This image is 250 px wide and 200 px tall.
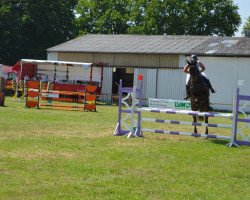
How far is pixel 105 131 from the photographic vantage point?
53.5 ft

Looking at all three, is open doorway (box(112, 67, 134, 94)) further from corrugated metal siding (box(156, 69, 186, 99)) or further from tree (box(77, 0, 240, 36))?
tree (box(77, 0, 240, 36))

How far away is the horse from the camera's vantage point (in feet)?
50.6

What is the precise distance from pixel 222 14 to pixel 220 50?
25249 millimetres

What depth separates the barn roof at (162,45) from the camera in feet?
134

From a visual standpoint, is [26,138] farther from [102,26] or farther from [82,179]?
[102,26]

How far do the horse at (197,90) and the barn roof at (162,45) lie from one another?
24005 mm

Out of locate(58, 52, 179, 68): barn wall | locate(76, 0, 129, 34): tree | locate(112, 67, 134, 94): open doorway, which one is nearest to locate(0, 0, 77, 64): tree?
locate(76, 0, 129, 34): tree

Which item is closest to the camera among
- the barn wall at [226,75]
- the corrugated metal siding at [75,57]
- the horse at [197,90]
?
the horse at [197,90]

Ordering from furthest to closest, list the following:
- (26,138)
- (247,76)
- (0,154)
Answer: (247,76)
(26,138)
(0,154)

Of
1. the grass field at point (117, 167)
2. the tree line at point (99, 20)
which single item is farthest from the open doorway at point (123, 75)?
the grass field at point (117, 167)

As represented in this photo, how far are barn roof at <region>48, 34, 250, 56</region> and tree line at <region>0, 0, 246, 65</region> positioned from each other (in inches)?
479

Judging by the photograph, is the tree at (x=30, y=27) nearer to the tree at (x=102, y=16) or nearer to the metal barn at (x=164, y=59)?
the tree at (x=102, y=16)

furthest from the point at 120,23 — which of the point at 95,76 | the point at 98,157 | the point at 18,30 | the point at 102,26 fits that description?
the point at 98,157

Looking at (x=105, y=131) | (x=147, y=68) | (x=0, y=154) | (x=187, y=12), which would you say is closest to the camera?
(x=0, y=154)
